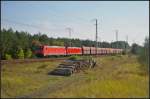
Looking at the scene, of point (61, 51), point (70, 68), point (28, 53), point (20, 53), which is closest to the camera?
point (70, 68)

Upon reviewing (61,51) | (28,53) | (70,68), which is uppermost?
(61,51)

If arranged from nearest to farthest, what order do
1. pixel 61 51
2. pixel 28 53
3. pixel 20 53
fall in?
pixel 20 53, pixel 28 53, pixel 61 51

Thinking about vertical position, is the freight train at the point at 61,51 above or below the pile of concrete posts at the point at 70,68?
above

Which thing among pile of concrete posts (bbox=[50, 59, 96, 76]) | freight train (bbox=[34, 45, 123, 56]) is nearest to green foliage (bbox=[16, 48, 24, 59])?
freight train (bbox=[34, 45, 123, 56])

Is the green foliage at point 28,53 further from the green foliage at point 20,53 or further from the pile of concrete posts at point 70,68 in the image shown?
the pile of concrete posts at point 70,68

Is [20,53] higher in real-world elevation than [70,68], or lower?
higher

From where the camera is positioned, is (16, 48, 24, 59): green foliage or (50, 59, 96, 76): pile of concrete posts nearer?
(50, 59, 96, 76): pile of concrete posts

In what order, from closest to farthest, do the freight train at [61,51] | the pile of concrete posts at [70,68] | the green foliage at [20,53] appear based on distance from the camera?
the pile of concrete posts at [70,68] → the green foliage at [20,53] → the freight train at [61,51]

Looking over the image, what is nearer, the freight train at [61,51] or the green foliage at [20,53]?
the green foliage at [20,53]

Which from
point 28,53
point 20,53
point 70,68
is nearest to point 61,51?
point 28,53

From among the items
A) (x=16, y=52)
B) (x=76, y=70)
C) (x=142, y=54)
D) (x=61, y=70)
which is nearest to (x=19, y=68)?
(x=61, y=70)

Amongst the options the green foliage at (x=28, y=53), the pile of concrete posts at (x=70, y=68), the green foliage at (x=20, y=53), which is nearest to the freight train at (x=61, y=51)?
the green foliage at (x=28, y=53)

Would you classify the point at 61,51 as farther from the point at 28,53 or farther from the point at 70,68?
the point at 70,68

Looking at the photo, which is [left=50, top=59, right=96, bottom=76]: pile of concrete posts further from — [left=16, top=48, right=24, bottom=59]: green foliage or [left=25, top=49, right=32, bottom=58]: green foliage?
[left=25, top=49, right=32, bottom=58]: green foliage
